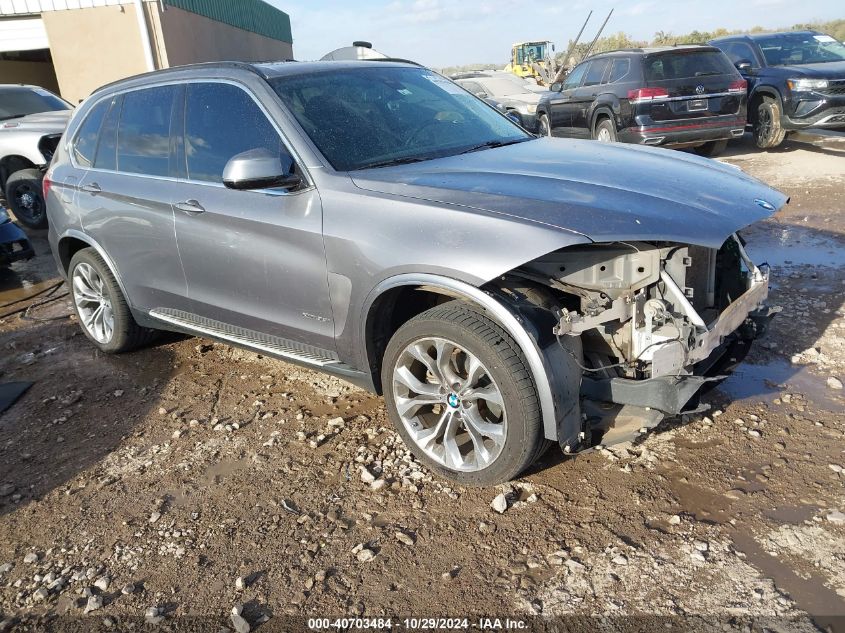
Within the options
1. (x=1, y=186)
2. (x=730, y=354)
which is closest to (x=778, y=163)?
(x=730, y=354)

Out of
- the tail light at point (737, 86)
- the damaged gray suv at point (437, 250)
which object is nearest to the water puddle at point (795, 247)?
the damaged gray suv at point (437, 250)

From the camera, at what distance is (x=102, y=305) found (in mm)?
5047

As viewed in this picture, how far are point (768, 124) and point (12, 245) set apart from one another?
11.1 m

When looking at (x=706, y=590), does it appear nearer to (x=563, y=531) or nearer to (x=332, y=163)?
(x=563, y=531)

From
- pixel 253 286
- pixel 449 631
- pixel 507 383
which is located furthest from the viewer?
pixel 253 286

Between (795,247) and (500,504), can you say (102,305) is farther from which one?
(795,247)

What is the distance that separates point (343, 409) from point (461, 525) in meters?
1.33

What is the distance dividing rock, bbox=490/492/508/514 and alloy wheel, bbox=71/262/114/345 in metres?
3.27

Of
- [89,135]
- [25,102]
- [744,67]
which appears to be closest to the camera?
[89,135]

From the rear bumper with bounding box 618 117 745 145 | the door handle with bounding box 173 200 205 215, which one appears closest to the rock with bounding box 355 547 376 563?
the door handle with bounding box 173 200 205 215

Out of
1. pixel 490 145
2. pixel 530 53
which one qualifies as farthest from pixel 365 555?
pixel 530 53

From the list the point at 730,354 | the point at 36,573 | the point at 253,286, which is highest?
the point at 253,286

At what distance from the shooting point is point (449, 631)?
7.88 ft

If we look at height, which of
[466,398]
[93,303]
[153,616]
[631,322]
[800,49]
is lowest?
[153,616]
